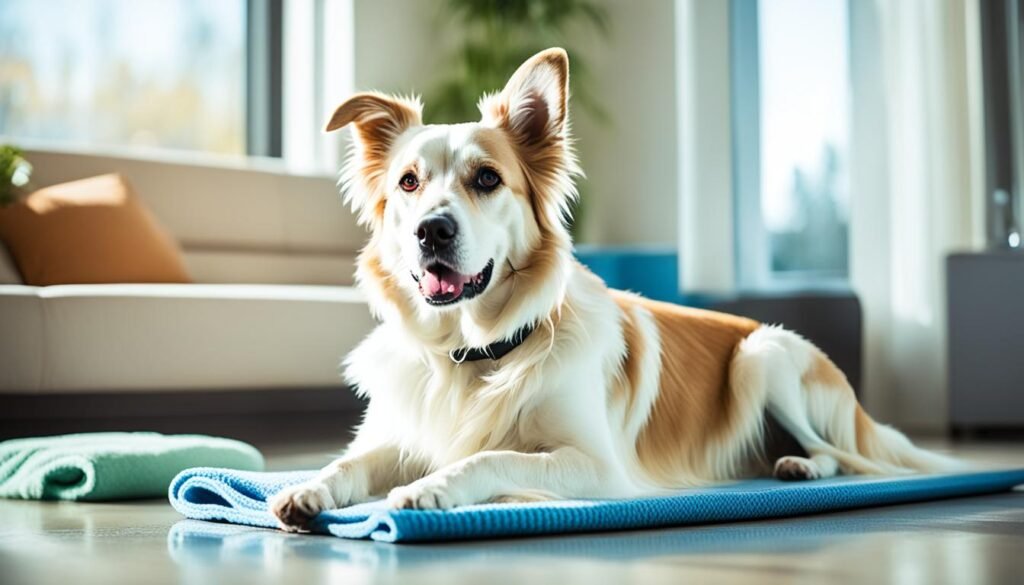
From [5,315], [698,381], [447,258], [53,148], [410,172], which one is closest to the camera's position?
[447,258]

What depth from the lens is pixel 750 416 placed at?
281cm

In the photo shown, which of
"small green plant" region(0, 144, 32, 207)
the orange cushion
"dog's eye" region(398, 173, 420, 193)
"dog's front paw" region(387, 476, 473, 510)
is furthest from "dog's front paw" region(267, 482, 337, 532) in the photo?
"small green plant" region(0, 144, 32, 207)

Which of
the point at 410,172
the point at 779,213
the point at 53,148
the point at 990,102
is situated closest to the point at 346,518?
the point at 410,172

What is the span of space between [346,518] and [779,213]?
14.6 feet

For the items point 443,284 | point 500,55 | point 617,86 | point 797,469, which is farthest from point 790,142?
point 443,284

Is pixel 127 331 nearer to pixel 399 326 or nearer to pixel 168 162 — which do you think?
pixel 168 162

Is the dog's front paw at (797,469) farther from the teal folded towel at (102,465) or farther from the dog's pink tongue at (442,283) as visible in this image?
the teal folded towel at (102,465)

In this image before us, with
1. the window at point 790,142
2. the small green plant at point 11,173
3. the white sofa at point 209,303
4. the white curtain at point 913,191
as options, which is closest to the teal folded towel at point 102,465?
the white sofa at point 209,303

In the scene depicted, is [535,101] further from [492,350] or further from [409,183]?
[492,350]

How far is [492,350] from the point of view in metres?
2.34

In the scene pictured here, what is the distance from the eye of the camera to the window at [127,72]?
17.9 ft

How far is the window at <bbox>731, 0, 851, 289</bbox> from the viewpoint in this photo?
19.2 feet

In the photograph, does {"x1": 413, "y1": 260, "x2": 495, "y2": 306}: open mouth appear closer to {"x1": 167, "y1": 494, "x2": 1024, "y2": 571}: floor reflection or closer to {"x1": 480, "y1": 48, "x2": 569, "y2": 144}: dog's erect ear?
{"x1": 480, "y1": 48, "x2": 569, "y2": 144}: dog's erect ear

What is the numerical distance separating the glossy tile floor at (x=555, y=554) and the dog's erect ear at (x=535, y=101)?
0.83m
